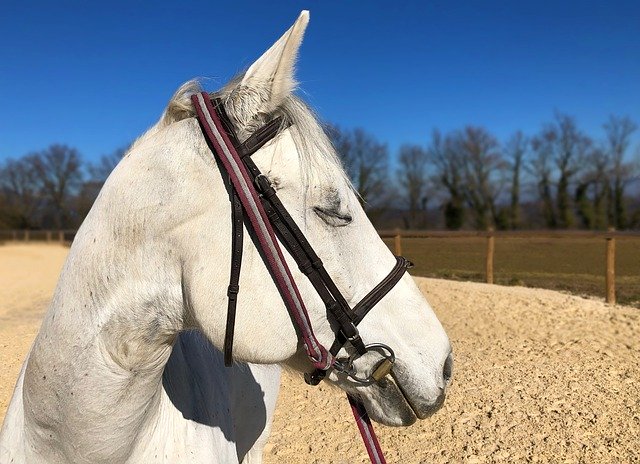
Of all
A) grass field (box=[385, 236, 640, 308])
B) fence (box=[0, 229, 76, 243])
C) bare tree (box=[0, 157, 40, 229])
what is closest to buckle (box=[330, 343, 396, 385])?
grass field (box=[385, 236, 640, 308])

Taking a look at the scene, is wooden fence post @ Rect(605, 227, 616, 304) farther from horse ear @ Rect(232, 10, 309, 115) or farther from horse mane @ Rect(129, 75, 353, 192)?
horse ear @ Rect(232, 10, 309, 115)

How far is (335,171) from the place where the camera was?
1288mm

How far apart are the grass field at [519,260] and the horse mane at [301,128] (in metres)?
13.0

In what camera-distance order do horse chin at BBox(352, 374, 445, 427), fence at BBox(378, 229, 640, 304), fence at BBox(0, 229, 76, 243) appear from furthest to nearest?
fence at BBox(0, 229, 76, 243) < fence at BBox(378, 229, 640, 304) < horse chin at BBox(352, 374, 445, 427)

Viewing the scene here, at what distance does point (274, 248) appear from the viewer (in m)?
1.21

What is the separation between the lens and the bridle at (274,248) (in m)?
1.20

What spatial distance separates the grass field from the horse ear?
13.2m

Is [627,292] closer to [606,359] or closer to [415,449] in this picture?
[606,359]

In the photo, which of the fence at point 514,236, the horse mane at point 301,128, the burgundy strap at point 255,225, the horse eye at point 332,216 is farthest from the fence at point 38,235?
the horse eye at point 332,216

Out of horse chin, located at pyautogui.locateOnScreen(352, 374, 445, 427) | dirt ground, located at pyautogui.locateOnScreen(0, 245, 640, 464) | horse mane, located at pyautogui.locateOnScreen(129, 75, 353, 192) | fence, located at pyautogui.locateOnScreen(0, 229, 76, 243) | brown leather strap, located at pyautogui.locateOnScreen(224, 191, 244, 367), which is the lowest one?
dirt ground, located at pyautogui.locateOnScreen(0, 245, 640, 464)

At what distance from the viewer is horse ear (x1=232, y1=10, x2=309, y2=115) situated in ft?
3.88

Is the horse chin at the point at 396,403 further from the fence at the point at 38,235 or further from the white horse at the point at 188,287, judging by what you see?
the fence at the point at 38,235

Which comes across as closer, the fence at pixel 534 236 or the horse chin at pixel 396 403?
the horse chin at pixel 396 403

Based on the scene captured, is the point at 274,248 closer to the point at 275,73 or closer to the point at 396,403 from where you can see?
the point at 275,73
